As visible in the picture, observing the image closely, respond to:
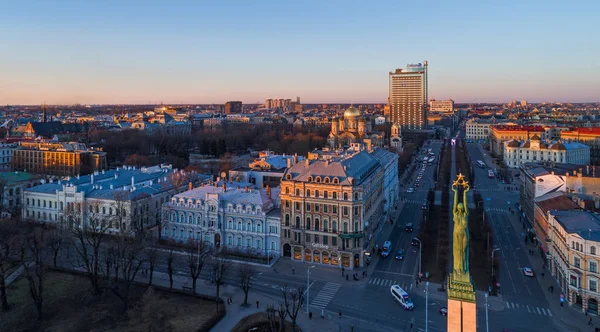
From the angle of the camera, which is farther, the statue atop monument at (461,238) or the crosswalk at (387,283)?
the crosswalk at (387,283)

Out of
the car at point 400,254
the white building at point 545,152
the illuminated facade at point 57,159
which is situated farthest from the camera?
the white building at point 545,152

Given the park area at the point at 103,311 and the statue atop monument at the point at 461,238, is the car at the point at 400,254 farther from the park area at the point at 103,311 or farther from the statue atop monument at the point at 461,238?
the statue atop monument at the point at 461,238

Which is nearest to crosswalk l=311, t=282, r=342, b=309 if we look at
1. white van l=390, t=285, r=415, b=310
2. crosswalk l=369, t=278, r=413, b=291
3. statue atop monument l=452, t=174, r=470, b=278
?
crosswalk l=369, t=278, r=413, b=291

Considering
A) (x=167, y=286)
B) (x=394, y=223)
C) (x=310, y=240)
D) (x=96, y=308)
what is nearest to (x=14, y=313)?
(x=96, y=308)

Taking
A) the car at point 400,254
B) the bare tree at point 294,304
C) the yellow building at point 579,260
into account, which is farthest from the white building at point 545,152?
the bare tree at point 294,304

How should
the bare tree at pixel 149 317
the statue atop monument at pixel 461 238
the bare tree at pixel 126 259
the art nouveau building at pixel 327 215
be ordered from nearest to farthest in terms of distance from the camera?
1. the statue atop monument at pixel 461 238
2. the bare tree at pixel 149 317
3. the bare tree at pixel 126 259
4. the art nouveau building at pixel 327 215

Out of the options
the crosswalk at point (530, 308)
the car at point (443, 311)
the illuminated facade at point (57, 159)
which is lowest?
the crosswalk at point (530, 308)

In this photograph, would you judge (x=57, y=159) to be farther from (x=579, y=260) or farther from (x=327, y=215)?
(x=579, y=260)
